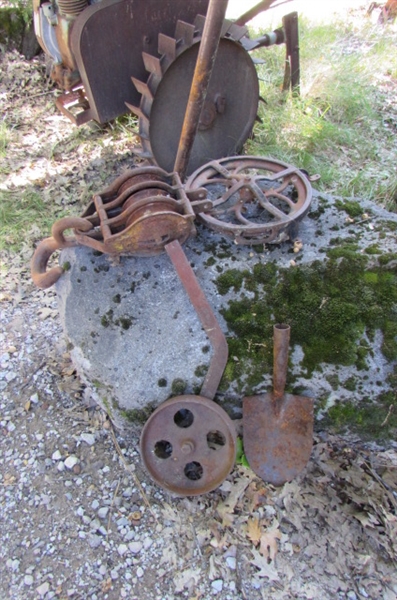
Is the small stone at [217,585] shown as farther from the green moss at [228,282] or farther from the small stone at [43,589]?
the green moss at [228,282]

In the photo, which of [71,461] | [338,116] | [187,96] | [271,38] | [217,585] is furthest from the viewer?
[338,116]

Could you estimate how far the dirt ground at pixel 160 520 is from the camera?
226cm

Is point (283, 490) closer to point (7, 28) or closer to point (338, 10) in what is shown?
point (7, 28)

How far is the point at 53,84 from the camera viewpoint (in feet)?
19.2

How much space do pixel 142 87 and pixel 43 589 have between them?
340cm

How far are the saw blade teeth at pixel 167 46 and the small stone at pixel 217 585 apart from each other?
3481 millimetres

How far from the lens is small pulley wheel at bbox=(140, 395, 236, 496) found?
231 centimetres

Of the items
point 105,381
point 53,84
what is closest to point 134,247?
point 105,381

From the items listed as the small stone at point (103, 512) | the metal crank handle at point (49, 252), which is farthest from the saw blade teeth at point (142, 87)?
the small stone at point (103, 512)

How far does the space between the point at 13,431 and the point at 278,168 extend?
235 centimetres

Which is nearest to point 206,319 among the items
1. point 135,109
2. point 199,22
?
point 135,109

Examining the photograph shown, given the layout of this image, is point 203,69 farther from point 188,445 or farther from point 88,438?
point 88,438

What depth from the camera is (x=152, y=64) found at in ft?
11.8

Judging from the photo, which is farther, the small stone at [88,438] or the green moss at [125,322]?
the small stone at [88,438]
